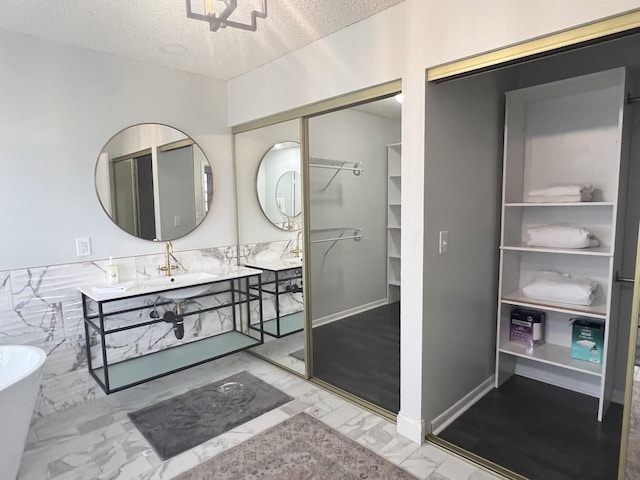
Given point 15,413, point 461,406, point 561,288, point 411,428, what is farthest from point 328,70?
point 15,413

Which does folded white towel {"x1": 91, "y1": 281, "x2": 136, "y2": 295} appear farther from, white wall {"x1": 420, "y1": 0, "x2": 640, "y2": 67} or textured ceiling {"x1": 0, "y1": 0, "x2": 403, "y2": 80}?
white wall {"x1": 420, "y1": 0, "x2": 640, "y2": 67}

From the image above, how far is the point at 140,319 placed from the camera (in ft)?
9.39

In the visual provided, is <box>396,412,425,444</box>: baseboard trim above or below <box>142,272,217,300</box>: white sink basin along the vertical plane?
below

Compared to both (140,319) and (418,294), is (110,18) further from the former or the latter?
(418,294)

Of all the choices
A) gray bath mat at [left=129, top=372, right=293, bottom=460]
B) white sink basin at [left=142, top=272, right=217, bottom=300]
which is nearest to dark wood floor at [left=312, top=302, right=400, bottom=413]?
gray bath mat at [left=129, top=372, right=293, bottom=460]

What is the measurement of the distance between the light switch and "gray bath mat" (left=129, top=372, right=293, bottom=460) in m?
1.47

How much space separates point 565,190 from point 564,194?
3 centimetres

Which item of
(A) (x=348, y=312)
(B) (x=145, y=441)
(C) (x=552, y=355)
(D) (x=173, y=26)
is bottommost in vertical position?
(B) (x=145, y=441)

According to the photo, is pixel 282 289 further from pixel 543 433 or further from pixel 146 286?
pixel 543 433

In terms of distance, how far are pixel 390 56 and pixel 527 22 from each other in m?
0.70

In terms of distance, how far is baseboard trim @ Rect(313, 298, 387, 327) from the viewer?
3826 mm

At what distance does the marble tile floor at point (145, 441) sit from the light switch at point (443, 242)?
108 cm

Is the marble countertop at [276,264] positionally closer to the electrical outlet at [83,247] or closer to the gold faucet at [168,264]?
the gold faucet at [168,264]

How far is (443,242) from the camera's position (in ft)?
7.07
